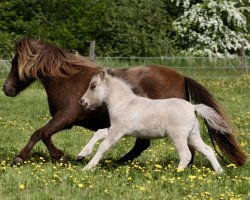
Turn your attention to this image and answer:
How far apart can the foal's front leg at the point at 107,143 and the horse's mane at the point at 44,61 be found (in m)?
1.28

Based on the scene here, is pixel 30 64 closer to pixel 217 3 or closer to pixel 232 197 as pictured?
pixel 232 197

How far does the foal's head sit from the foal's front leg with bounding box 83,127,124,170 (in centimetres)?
51

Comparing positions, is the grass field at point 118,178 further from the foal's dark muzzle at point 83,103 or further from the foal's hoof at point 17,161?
the foal's dark muzzle at point 83,103

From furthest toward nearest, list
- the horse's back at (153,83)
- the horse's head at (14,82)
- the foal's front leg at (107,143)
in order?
1. the horse's head at (14,82)
2. the horse's back at (153,83)
3. the foal's front leg at (107,143)

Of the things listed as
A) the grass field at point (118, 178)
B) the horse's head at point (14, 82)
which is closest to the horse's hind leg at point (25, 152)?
the grass field at point (118, 178)

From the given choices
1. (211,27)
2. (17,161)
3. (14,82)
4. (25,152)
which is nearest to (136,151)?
(25,152)

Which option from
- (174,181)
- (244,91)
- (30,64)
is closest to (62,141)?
(30,64)

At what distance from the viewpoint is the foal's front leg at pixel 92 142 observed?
332 inches

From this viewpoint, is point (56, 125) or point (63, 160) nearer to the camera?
point (56, 125)

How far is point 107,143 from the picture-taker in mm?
7988

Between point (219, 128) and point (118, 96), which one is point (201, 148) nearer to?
point (219, 128)

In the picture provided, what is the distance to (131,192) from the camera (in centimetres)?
676

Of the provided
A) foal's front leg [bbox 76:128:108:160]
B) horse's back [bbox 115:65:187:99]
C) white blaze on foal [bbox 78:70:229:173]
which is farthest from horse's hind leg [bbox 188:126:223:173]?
foal's front leg [bbox 76:128:108:160]

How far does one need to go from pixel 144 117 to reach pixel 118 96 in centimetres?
49
